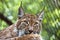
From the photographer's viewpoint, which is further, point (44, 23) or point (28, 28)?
point (44, 23)

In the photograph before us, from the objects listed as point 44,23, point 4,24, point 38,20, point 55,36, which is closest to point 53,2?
point 38,20

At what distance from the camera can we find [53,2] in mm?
4414

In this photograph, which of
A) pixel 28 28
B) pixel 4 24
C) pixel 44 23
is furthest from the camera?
pixel 4 24

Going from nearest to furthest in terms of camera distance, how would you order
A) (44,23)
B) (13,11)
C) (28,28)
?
(28,28), (44,23), (13,11)

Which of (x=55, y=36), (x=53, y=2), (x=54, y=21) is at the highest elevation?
(x=53, y=2)

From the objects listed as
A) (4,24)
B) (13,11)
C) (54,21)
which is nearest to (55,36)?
(54,21)

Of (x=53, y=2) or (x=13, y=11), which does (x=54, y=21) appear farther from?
(x=13, y=11)

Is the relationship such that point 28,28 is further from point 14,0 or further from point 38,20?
point 14,0

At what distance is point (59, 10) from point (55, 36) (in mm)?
573

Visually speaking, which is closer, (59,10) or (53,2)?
(53,2)

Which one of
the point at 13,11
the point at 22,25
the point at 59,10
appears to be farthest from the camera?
the point at 13,11

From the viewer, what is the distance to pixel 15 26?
190 inches

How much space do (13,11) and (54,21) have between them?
3005mm

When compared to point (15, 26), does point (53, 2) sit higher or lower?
higher
